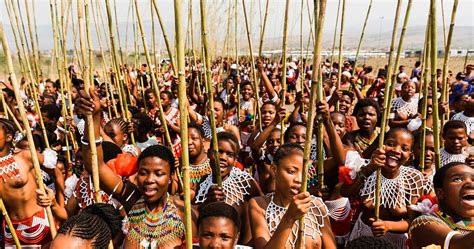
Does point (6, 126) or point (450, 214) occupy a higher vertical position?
point (6, 126)

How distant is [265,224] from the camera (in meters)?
2.03

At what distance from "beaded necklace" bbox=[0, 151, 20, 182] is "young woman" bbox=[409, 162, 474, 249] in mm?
2412

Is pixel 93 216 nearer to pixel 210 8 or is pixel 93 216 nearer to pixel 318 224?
pixel 318 224

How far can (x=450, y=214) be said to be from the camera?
187 centimetres

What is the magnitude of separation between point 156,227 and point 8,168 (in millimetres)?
1188

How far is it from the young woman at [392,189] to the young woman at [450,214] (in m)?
0.40

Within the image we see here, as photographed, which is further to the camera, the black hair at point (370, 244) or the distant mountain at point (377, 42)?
the distant mountain at point (377, 42)

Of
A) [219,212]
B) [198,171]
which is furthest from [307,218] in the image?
[198,171]

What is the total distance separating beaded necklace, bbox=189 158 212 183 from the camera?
120 inches

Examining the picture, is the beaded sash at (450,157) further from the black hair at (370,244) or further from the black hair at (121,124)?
the black hair at (121,124)

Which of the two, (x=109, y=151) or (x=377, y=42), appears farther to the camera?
(x=377, y=42)

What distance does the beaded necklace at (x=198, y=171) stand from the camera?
3.06 m

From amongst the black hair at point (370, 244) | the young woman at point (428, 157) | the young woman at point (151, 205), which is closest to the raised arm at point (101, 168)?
the young woman at point (151, 205)

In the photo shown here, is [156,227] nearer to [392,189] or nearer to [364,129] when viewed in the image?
[392,189]
